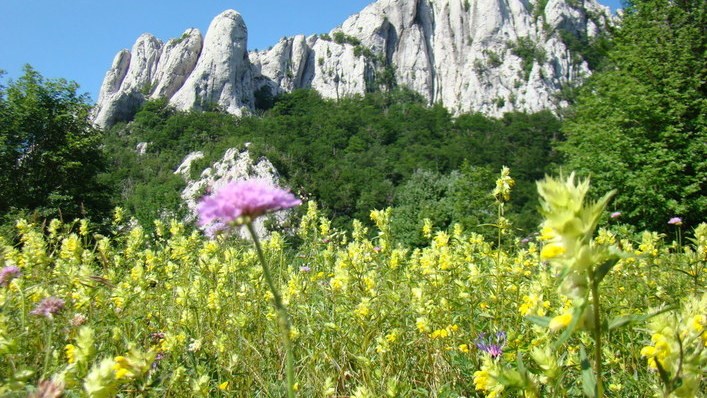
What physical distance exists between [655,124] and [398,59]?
279ft

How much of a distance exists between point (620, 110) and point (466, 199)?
7788 mm

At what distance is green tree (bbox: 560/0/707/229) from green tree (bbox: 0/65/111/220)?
66.2 ft

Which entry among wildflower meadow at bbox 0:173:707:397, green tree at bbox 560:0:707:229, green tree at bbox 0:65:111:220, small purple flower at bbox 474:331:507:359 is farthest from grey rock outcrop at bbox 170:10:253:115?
small purple flower at bbox 474:331:507:359

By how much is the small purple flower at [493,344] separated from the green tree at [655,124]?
12.7m

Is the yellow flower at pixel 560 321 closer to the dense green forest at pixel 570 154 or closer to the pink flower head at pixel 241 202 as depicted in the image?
the pink flower head at pixel 241 202

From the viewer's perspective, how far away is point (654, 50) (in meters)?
14.4

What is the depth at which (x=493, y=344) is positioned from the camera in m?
2.06

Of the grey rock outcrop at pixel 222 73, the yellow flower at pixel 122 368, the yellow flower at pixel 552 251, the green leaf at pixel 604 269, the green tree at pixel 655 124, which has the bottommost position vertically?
the yellow flower at pixel 122 368

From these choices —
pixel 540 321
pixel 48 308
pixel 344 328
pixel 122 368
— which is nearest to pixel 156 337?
pixel 48 308

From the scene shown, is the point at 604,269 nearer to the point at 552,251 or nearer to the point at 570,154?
the point at 552,251

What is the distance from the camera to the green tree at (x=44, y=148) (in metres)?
20.7

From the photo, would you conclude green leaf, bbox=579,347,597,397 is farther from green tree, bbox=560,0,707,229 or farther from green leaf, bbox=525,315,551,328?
green tree, bbox=560,0,707,229

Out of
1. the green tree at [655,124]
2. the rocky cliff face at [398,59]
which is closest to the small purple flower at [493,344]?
the green tree at [655,124]

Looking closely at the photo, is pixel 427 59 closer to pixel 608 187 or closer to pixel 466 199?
pixel 466 199
